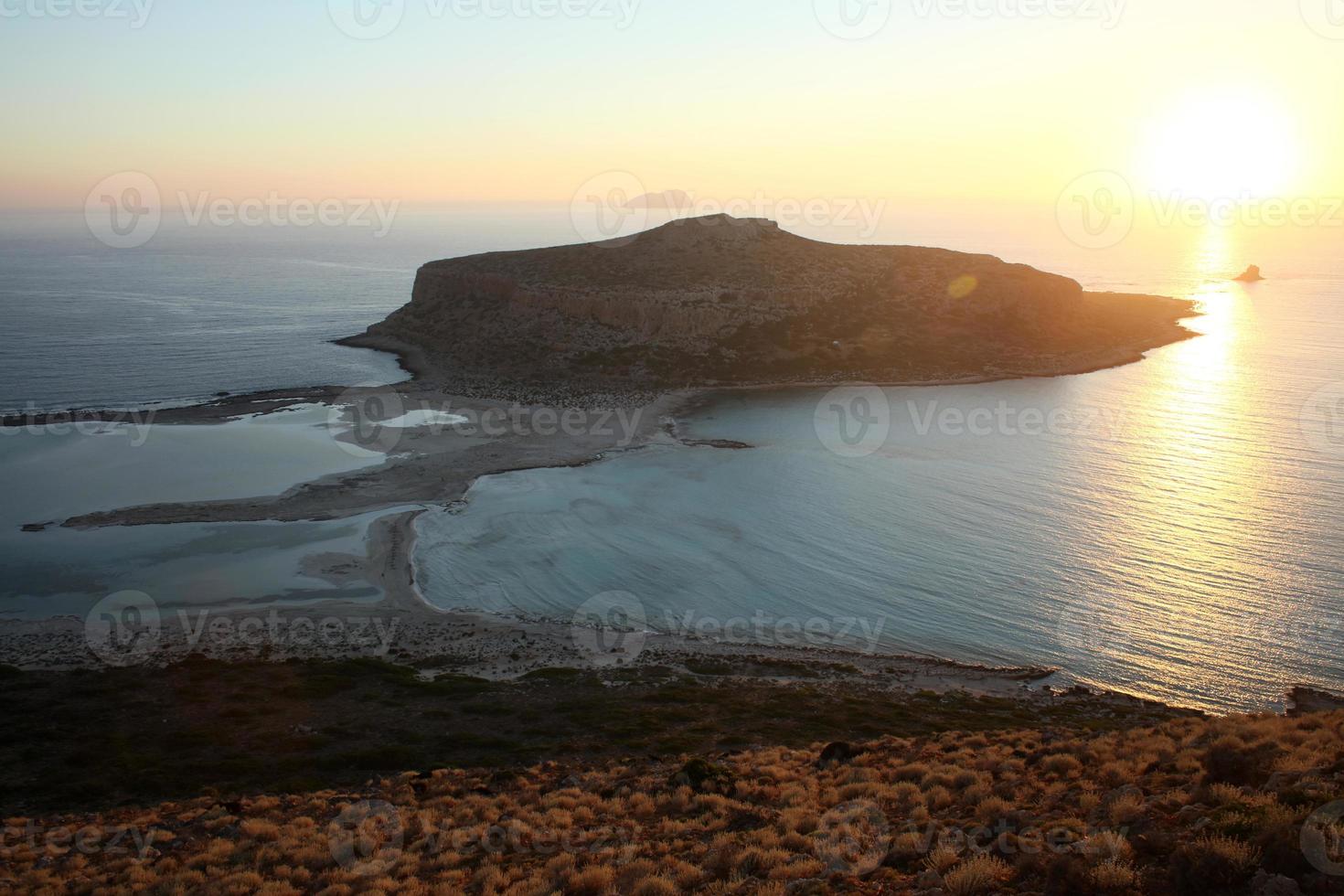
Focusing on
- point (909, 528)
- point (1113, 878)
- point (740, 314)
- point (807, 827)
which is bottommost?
point (807, 827)

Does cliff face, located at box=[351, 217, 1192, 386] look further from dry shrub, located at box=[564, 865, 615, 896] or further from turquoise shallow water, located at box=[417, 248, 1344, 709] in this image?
dry shrub, located at box=[564, 865, 615, 896]

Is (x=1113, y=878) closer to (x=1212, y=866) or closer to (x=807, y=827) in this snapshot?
(x=1212, y=866)

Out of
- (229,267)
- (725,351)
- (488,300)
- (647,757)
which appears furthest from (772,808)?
(229,267)

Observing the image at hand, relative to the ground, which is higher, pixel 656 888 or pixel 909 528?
pixel 909 528

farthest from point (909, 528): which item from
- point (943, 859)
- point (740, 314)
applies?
point (740, 314)

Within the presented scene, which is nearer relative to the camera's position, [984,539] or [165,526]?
[984,539]

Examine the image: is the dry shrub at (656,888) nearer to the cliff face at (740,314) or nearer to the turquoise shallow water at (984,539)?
the turquoise shallow water at (984,539)

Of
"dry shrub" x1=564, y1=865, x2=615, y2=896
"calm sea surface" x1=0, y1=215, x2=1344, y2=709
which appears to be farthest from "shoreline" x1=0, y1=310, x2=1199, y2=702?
"dry shrub" x1=564, y1=865, x2=615, y2=896

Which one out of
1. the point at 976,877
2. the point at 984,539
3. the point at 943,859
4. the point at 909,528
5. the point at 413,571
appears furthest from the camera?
the point at 909,528
